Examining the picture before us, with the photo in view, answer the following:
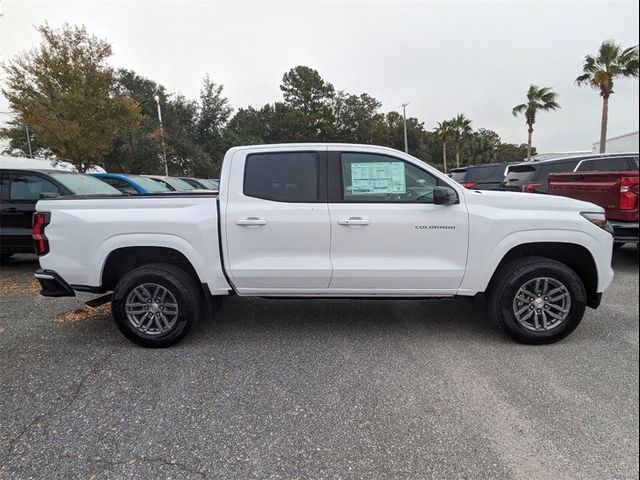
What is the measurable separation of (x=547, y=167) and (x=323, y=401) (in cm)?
865

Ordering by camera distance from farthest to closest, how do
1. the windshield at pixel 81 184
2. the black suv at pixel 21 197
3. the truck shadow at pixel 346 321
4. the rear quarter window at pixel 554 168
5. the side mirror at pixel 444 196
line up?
1. the rear quarter window at pixel 554 168
2. the windshield at pixel 81 184
3. the black suv at pixel 21 197
4. the truck shadow at pixel 346 321
5. the side mirror at pixel 444 196

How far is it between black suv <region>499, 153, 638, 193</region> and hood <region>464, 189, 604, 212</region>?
485 cm

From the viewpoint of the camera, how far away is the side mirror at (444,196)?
3.23m

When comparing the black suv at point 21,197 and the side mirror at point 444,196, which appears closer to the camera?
the side mirror at point 444,196

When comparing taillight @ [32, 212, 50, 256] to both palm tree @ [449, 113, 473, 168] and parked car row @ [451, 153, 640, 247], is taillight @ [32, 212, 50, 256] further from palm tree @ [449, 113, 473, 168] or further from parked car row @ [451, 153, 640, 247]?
palm tree @ [449, 113, 473, 168]

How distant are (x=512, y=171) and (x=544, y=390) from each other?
8.26 meters

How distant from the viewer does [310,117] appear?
149 feet

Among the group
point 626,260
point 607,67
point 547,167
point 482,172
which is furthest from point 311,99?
point 626,260

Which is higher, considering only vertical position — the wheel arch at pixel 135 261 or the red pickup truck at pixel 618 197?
the red pickup truck at pixel 618 197

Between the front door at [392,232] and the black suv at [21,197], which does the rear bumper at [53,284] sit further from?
the black suv at [21,197]

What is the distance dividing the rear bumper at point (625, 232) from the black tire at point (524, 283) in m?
1.95

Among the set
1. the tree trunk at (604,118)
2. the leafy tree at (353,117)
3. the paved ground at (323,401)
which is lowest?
the paved ground at (323,401)

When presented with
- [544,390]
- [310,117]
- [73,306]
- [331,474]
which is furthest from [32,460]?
[310,117]

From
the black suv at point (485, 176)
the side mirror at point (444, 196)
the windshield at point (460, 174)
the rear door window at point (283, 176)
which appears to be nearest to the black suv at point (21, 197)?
the rear door window at point (283, 176)
